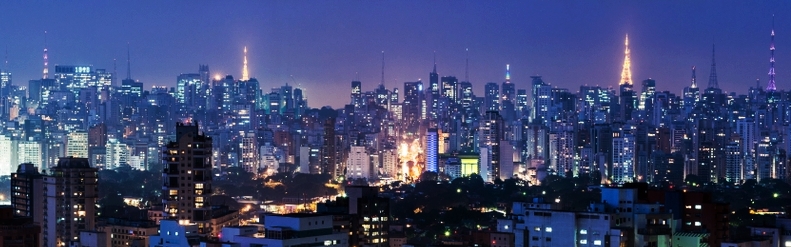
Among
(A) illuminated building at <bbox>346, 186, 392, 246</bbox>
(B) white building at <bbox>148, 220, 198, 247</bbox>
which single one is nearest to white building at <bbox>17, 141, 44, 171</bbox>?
(A) illuminated building at <bbox>346, 186, 392, 246</bbox>

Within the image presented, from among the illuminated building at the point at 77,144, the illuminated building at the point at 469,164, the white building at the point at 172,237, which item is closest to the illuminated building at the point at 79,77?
the illuminated building at the point at 77,144

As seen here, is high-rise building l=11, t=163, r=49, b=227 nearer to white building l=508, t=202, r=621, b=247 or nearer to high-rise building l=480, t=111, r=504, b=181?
white building l=508, t=202, r=621, b=247

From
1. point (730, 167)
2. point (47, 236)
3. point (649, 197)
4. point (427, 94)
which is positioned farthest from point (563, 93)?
point (649, 197)

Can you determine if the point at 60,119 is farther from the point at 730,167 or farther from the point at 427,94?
the point at 730,167

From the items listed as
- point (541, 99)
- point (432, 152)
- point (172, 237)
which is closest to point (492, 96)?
point (541, 99)

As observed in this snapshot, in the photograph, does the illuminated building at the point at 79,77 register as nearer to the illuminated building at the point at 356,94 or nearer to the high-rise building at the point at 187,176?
the illuminated building at the point at 356,94

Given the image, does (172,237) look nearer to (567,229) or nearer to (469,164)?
(567,229)
